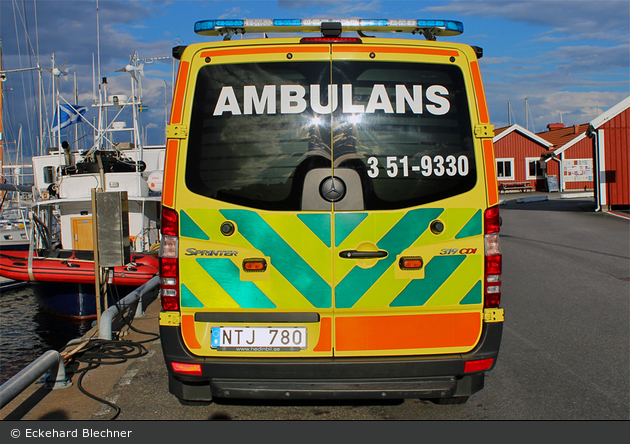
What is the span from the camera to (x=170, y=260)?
11.0ft

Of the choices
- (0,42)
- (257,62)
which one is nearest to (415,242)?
(257,62)

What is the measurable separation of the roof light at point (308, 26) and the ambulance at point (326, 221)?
0.47 meters

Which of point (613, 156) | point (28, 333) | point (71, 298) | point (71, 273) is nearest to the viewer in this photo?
point (71, 273)

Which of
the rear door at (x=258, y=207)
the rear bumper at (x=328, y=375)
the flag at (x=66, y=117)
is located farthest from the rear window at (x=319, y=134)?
the flag at (x=66, y=117)

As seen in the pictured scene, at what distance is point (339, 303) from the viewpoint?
10.9ft

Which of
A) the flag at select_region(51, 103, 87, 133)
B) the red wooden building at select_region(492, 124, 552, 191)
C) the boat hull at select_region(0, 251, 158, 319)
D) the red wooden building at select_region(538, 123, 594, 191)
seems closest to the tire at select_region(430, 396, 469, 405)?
the boat hull at select_region(0, 251, 158, 319)

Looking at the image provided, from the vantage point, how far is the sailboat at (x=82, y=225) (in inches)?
461

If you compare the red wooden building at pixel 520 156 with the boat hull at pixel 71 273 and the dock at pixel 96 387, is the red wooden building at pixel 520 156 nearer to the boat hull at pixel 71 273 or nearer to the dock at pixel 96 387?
the boat hull at pixel 71 273

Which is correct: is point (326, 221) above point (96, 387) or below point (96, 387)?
above

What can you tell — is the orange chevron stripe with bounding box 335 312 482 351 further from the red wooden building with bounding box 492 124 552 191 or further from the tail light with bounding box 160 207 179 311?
the red wooden building with bounding box 492 124 552 191

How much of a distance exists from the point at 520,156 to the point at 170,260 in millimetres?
43630

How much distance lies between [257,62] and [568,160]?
43.5m

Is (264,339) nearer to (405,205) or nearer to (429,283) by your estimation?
(429,283)

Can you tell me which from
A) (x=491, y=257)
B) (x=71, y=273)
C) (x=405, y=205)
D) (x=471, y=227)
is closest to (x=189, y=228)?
(x=405, y=205)
